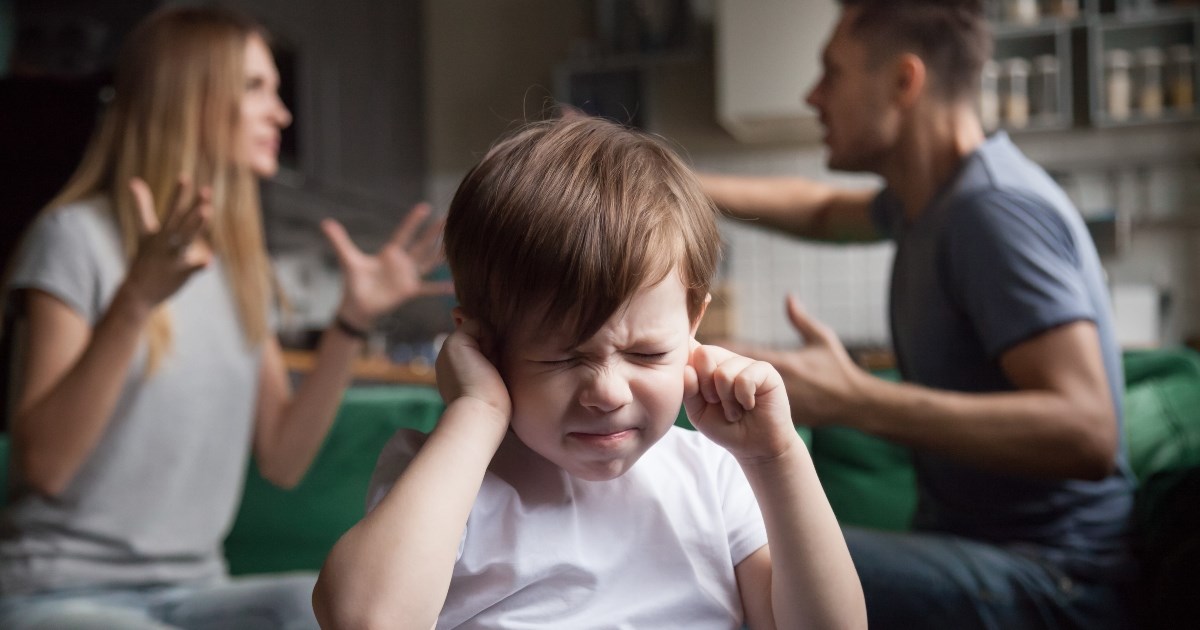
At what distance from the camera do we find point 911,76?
1.12 metres

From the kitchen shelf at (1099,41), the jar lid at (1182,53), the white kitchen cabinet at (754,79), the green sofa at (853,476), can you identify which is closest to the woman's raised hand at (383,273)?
the green sofa at (853,476)

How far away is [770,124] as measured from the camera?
3.48m

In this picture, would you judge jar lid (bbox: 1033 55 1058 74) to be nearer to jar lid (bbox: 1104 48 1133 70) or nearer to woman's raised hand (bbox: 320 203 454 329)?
jar lid (bbox: 1104 48 1133 70)

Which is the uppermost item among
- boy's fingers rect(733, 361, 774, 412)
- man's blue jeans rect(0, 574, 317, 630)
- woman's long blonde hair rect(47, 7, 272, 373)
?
woman's long blonde hair rect(47, 7, 272, 373)

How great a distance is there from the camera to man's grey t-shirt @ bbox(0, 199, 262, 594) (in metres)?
1.01

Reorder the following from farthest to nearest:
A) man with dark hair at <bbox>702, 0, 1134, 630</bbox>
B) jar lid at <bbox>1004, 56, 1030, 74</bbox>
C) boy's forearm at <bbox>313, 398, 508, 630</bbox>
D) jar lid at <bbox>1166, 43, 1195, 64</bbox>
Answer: jar lid at <bbox>1004, 56, 1030, 74</bbox> → jar lid at <bbox>1166, 43, 1195, 64</bbox> → man with dark hair at <bbox>702, 0, 1134, 630</bbox> → boy's forearm at <bbox>313, 398, 508, 630</bbox>

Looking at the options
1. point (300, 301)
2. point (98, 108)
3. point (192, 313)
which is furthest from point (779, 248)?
point (192, 313)

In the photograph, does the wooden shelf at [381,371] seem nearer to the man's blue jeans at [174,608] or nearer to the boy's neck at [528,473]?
the man's blue jeans at [174,608]

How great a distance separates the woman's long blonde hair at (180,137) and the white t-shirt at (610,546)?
0.63 metres

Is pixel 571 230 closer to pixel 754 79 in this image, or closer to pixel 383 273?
pixel 383 273

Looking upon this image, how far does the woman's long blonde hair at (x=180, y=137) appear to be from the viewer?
3.67ft

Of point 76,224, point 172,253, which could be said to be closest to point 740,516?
point 172,253

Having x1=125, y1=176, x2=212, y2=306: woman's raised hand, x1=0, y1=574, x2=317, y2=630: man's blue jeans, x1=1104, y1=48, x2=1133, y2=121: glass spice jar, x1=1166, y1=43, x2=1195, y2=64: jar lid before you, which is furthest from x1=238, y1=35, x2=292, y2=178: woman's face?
x1=1166, y1=43, x2=1195, y2=64: jar lid

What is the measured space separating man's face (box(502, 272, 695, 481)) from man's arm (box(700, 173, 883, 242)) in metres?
0.83
